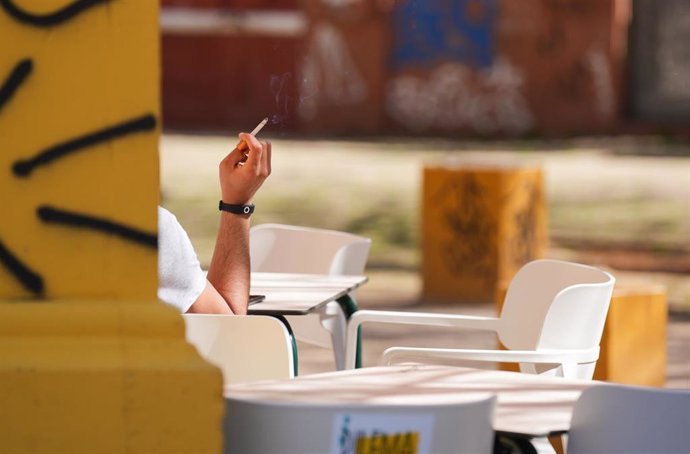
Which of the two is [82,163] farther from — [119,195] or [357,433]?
[357,433]

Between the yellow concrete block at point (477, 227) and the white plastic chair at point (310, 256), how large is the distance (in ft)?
13.2

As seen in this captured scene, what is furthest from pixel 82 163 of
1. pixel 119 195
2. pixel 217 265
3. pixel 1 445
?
pixel 217 265

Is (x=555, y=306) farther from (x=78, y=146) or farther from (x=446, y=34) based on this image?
(x=446, y=34)

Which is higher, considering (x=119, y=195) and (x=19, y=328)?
(x=119, y=195)

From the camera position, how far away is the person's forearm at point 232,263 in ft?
14.5

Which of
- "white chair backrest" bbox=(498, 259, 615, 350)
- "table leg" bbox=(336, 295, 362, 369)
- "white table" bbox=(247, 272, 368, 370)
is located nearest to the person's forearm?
"white table" bbox=(247, 272, 368, 370)

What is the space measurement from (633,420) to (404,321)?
2174mm

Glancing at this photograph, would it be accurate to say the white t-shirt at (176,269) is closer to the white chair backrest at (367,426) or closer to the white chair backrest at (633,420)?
the white chair backrest at (367,426)

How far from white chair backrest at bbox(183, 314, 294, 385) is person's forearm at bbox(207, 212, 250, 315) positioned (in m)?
0.34

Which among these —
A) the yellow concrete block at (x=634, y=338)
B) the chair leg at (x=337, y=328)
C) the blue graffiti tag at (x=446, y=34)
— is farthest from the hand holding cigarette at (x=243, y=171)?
the blue graffiti tag at (x=446, y=34)

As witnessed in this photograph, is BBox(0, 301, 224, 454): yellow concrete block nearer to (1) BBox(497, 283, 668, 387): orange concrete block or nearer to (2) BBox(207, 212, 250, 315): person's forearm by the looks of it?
(2) BBox(207, 212, 250, 315): person's forearm

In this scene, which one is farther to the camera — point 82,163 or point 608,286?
point 608,286

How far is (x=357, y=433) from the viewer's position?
297 cm

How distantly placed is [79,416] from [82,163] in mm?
478
